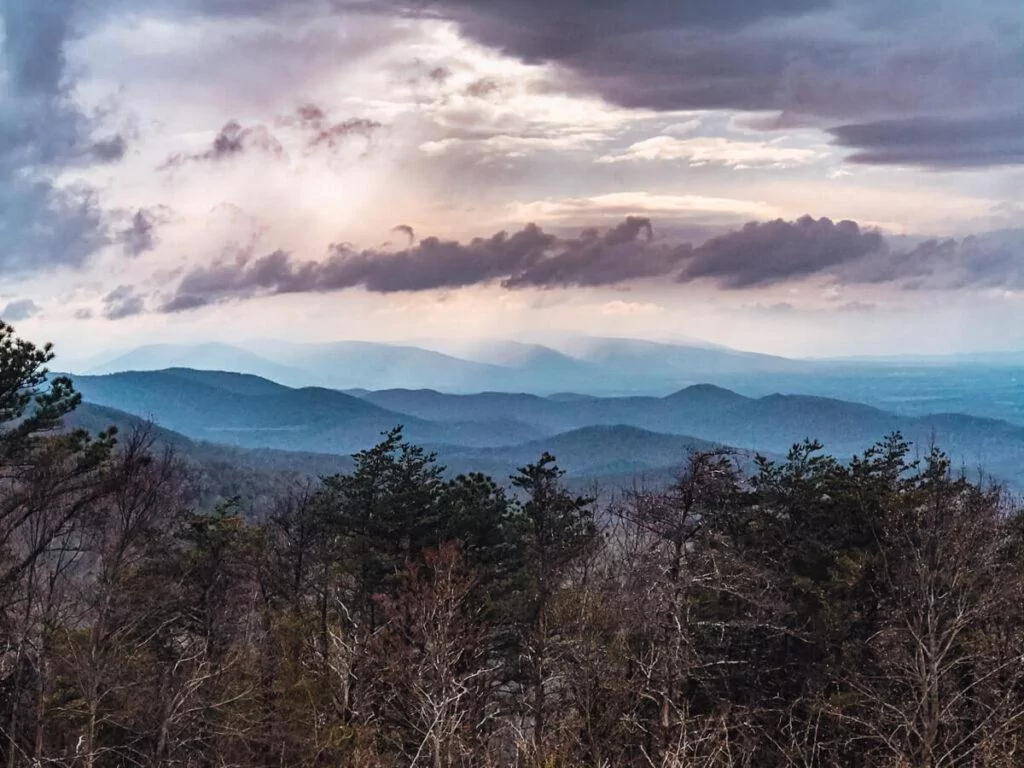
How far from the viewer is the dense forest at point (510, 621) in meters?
19.3

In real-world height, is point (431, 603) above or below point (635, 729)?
above

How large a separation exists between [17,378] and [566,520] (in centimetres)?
1711

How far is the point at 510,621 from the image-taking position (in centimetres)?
2873

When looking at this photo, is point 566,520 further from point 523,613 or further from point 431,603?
point 431,603

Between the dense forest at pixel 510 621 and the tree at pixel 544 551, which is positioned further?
the tree at pixel 544 551

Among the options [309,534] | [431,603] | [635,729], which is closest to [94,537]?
[431,603]

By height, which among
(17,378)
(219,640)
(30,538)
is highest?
(17,378)

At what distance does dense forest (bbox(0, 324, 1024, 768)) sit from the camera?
63.2ft

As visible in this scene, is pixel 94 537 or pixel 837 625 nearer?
pixel 94 537

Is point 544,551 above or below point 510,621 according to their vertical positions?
above

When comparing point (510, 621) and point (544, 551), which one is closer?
point (544, 551)

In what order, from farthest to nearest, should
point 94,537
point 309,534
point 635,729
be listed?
1. point 309,534
2. point 635,729
3. point 94,537

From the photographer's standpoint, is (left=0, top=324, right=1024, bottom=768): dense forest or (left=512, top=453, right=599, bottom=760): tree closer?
(left=0, top=324, right=1024, bottom=768): dense forest

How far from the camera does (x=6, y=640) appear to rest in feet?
73.4
